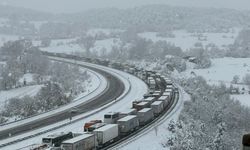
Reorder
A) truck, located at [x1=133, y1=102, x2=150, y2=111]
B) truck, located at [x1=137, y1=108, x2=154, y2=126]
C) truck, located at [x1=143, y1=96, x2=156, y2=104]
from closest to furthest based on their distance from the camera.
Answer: truck, located at [x1=137, y1=108, x2=154, y2=126] < truck, located at [x1=133, y1=102, x2=150, y2=111] < truck, located at [x1=143, y1=96, x2=156, y2=104]

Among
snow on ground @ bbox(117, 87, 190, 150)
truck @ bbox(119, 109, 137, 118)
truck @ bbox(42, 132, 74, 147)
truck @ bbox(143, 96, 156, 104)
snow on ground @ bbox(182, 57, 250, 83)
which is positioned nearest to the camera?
truck @ bbox(42, 132, 74, 147)

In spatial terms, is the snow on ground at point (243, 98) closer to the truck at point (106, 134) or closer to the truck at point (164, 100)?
the truck at point (164, 100)

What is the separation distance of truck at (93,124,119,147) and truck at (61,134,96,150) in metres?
1.16

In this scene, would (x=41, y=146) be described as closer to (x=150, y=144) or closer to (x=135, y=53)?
(x=150, y=144)

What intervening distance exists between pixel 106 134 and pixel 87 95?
38.6 meters

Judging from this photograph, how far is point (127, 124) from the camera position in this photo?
45.8 meters

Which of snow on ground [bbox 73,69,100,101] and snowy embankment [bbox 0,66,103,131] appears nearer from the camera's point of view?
snowy embankment [bbox 0,66,103,131]

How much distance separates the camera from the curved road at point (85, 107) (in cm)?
5114

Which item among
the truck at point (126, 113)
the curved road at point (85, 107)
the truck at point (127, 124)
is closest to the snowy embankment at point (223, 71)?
the curved road at point (85, 107)

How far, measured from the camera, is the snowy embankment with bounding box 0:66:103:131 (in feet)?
187

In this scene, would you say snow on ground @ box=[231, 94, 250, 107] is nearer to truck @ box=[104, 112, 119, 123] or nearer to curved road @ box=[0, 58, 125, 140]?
curved road @ box=[0, 58, 125, 140]

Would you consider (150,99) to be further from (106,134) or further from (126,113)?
(106,134)

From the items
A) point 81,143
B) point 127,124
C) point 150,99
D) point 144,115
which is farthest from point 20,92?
point 81,143

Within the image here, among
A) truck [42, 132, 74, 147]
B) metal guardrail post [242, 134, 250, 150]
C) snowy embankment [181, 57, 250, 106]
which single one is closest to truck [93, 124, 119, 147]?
truck [42, 132, 74, 147]
